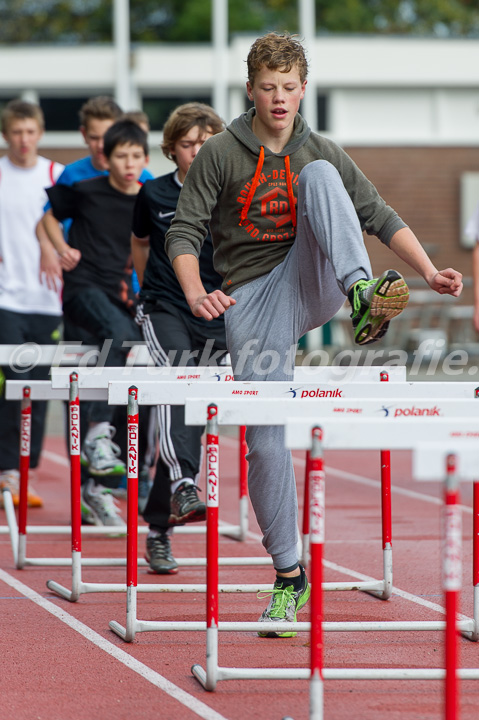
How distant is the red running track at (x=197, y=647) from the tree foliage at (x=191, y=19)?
32.4 meters

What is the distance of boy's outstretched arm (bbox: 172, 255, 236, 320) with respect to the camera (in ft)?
13.9

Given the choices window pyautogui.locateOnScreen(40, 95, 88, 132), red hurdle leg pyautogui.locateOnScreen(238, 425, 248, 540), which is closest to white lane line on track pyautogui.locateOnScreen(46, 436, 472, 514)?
red hurdle leg pyautogui.locateOnScreen(238, 425, 248, 540)

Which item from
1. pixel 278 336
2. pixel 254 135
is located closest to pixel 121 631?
pixel 278 336

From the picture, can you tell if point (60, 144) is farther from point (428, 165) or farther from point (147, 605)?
point (147, 605)

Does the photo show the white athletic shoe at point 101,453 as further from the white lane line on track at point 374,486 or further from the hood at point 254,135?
the hood at point 254,135

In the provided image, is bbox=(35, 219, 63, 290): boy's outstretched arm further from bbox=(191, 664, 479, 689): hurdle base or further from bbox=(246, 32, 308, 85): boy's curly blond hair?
bbox=(191, 664, 479, 689): hurdle base

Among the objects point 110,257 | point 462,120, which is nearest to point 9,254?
point 110,257

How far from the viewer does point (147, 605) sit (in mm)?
5250

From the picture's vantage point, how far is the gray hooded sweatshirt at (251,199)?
4652 millimetres

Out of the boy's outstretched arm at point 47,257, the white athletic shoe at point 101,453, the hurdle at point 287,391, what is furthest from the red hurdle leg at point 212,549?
the boy's outstretched arm at point 47,257

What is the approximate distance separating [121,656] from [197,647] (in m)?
0.32

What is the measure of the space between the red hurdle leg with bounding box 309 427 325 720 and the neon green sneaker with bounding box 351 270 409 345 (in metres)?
0.92

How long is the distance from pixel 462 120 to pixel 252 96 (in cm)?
1995

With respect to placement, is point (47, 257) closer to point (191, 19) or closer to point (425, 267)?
point (425, 267)
